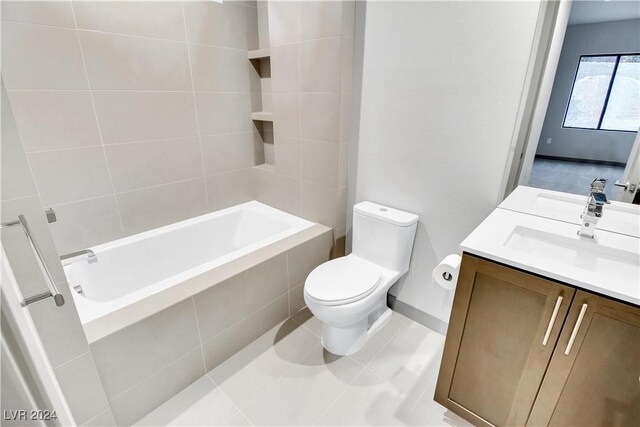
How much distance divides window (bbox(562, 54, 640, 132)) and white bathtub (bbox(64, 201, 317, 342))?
5.15 feet

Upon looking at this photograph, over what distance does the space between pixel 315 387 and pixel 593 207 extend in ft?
4.76

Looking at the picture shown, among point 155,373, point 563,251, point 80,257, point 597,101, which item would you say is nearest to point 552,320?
point 563,251

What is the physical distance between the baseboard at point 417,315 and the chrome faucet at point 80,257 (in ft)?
6.01

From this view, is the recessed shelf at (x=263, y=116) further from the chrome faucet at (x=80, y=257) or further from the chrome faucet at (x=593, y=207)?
the chrome faucet at (x=593, y=207)

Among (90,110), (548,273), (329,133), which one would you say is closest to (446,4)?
(329,133)

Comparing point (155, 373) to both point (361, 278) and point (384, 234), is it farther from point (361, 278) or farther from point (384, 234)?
point (384, 234)

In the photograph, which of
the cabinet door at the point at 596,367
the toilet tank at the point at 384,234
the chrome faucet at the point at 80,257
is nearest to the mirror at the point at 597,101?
the cabinet door at the point at 596,367

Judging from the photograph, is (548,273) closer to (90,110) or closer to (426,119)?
A: (426,119)

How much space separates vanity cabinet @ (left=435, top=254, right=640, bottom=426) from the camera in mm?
928

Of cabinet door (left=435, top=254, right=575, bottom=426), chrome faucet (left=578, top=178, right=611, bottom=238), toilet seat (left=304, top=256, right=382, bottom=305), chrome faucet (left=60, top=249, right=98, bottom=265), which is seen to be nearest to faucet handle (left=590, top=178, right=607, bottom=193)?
chrome faucet (left=578, top=178, right=611, bottom=238)

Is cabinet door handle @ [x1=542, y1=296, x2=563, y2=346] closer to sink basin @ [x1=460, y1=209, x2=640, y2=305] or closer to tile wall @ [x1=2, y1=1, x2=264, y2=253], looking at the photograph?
sink basin @ [x1=460, y1=209, x2=640, y2=305]

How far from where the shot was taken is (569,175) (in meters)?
1.34

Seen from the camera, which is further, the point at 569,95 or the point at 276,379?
the point at 276,379
